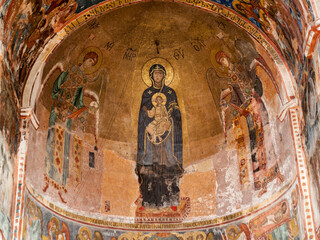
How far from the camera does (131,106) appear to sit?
18.1 meters

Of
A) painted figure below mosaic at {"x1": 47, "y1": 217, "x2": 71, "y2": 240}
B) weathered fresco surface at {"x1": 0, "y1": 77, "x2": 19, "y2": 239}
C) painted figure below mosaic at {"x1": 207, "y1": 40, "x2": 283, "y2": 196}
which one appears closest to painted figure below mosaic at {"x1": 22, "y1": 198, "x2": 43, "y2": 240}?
painted figure below mosaic at {"x1": 47, "y1": 217, "x2": 71, "y2": 240}

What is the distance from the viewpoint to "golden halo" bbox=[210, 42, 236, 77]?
55.9ft

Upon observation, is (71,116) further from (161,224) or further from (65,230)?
(161,224)

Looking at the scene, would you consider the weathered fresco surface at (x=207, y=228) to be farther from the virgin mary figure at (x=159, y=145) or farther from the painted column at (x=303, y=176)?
the virgin mary figure at (x=159, y=145)

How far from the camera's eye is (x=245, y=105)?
1716 centimetres

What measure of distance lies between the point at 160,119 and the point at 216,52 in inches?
110

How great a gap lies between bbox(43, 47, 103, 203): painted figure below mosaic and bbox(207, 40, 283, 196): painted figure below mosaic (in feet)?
11.8

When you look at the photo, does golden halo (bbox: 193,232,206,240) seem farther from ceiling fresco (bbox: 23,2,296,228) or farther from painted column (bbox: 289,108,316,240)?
painted column (bbox: 289,108,316,240)

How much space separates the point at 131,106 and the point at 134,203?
3033 mm

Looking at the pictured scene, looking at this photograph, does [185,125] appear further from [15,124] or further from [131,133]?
[15,124]

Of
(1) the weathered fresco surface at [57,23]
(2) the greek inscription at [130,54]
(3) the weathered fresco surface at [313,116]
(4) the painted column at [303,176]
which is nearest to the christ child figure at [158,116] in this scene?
(2) the greek inscription at [130,54]

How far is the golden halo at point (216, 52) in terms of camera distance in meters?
17.0

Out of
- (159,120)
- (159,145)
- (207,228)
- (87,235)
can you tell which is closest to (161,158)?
(159,145)

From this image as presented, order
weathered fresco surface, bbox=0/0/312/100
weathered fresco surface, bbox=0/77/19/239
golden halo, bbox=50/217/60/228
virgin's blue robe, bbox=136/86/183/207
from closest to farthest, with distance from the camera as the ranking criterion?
weathered fresco surface, bbox=0/77/19/239 < weathered fresco surface, bbox=0/0/312/100 < golden halo, bbox=50/217/60/228 < virgin's blue robe, bbox=136/86/183/207
